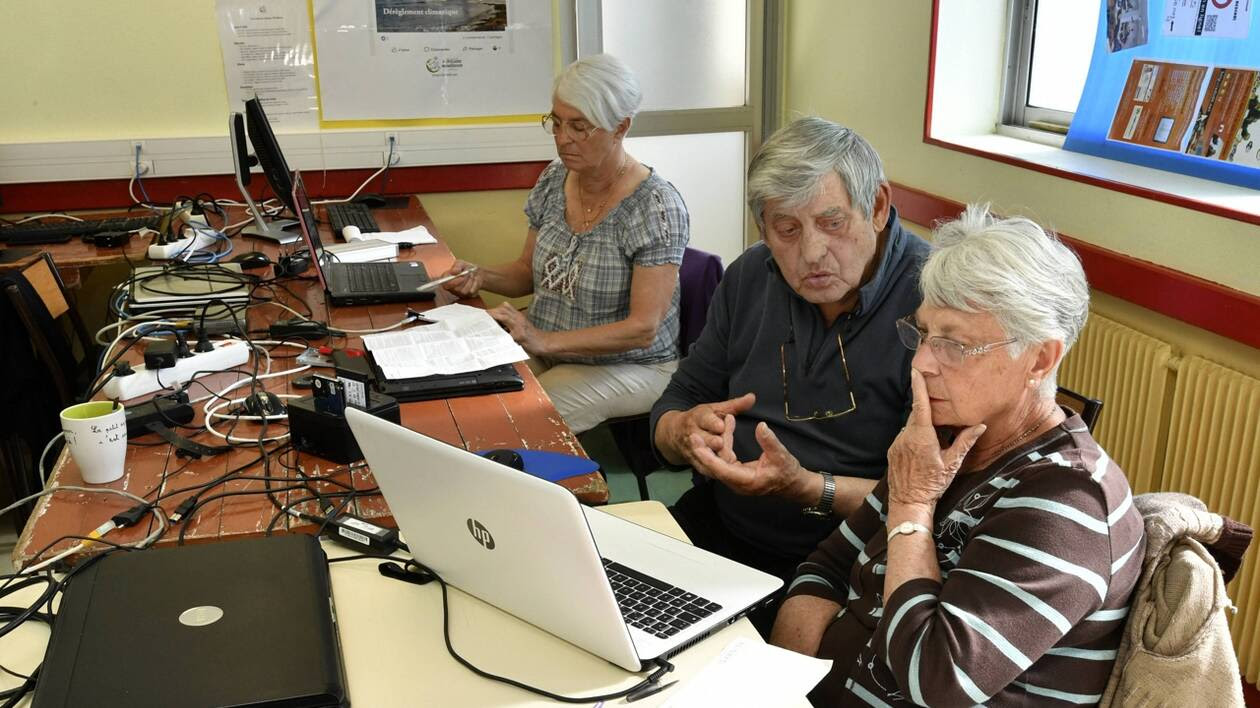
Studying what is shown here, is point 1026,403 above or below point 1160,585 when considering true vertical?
above

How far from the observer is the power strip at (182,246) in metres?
3.03

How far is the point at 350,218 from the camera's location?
140 inches

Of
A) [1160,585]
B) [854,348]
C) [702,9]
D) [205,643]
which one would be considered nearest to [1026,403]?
[1160,585]

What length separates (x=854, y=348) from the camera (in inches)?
72.9

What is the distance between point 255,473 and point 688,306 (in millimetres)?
1438

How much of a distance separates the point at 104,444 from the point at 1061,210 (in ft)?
7.00

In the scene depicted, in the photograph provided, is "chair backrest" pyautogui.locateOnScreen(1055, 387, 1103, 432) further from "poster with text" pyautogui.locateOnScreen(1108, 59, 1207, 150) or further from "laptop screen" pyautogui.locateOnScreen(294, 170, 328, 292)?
"laptop screen" pyautogui.locateOnScreen(294, 170, 328, 292)

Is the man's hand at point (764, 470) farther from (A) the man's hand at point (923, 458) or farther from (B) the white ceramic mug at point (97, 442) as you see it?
(B) the white ceramic mug at point (97, 442)

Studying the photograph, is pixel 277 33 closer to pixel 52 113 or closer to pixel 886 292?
pixel 52 113

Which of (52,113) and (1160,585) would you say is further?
(52,113)

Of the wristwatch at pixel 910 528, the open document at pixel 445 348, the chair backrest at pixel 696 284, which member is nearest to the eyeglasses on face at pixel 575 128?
the chair backrest at pixel 696 284

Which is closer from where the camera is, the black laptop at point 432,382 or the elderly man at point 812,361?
the elderly man at point 812,361

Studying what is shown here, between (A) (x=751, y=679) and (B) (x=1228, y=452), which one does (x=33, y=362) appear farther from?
(B) (x=1228, y=452)

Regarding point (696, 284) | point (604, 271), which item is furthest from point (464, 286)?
point (696, 284)
